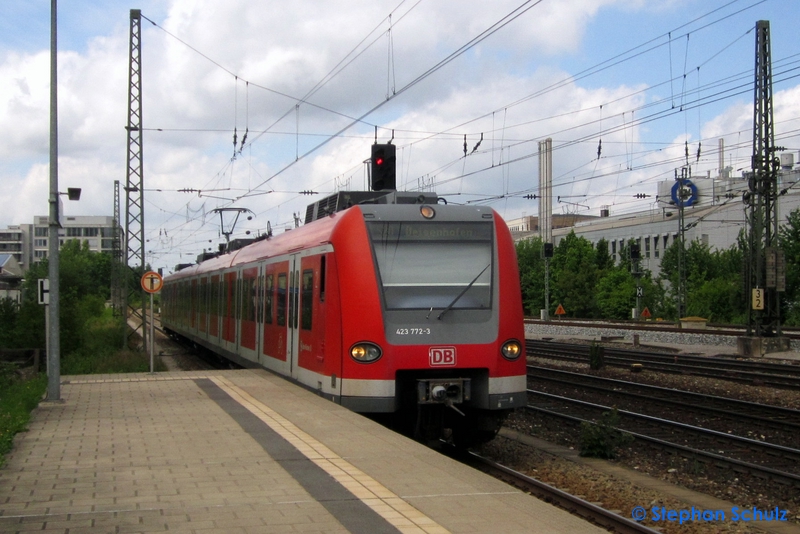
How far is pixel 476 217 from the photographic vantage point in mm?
10711

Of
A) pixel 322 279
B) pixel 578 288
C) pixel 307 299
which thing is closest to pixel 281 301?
pixel 307 299

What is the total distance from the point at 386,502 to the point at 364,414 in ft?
15.5

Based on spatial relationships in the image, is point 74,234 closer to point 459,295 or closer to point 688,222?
point 688,222

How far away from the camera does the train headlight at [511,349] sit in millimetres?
10023

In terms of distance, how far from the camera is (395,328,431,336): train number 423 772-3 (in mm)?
9805

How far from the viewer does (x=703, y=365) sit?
24219mm

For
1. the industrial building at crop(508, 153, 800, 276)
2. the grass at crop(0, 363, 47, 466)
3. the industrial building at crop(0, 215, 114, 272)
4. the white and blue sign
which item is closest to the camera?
the grass at crop(0, 363, 47, 466)

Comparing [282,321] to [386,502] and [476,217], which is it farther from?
[386,502]

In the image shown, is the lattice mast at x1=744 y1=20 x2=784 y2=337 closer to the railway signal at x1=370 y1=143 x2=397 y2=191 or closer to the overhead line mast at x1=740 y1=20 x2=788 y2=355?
the overhead line mast at x1=740 y1=20 x2=788 y2=355

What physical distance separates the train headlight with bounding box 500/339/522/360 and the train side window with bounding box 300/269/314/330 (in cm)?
278

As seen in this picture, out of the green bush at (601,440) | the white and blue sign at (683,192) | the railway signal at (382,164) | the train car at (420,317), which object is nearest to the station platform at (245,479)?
the train car at (420,317)

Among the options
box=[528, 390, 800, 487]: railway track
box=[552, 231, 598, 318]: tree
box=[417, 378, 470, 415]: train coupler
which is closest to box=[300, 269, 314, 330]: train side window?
box=[417, 378, 470, 415]: train coupler

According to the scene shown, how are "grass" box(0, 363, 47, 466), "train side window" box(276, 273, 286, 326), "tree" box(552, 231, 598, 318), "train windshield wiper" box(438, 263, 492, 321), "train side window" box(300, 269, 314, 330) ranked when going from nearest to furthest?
"grass" box(0, 363, 47, 466) < "train windshield wiper" box(438, 263, 492, 321) < "train side window" box(300, 269, 314, 330) < "train side window" box(276, 273, 286, 326) < "tree" box(552, 231, 598, 318)

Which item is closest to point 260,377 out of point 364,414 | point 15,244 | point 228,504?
point 364,414
